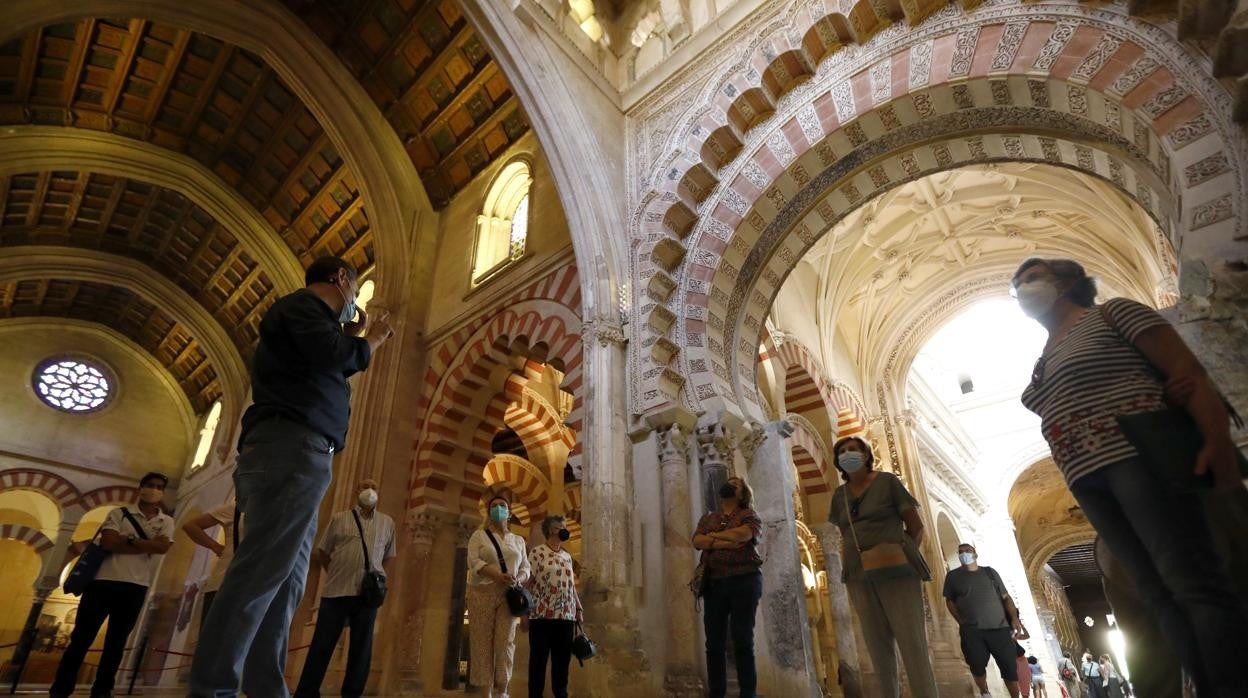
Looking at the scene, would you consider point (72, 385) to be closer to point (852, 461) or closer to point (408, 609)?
point (408, 609)

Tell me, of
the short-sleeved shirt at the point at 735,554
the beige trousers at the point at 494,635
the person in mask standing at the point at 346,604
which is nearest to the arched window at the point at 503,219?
the person in mask standing at the point at 346,604

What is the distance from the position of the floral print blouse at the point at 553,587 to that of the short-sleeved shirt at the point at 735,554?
881 mm

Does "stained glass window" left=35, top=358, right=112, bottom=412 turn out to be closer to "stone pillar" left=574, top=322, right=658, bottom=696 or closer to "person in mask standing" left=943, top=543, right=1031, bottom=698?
"stone pillar" left=574, top=322, right=658, bottom=696

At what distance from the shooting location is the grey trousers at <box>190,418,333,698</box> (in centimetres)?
149

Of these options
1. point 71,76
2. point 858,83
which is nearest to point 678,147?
point 858,83

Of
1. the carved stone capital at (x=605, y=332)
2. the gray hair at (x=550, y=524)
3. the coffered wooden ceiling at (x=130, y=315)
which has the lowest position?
the gray hair at (x=550, y=524)

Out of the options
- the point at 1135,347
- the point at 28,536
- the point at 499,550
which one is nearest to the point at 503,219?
the point at 499,550

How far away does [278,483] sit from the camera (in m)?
1.66

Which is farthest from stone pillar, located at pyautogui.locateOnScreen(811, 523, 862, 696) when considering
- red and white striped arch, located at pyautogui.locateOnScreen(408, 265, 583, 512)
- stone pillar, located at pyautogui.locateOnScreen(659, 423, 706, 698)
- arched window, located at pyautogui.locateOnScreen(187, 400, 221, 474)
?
arched window, located at pyautogui.locateOnScreen(187, 400, 221, 474)

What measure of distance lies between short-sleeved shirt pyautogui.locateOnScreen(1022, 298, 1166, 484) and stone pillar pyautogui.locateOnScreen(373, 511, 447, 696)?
623 centimetres

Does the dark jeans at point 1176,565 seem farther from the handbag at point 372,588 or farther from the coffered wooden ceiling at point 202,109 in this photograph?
the coffered wooden ceiling at point 202,109

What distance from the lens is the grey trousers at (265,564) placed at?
4.87 ft

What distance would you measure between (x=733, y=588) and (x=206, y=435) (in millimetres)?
14892

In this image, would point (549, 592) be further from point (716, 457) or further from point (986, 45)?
point (986, 45)
